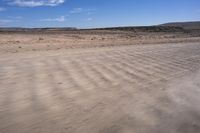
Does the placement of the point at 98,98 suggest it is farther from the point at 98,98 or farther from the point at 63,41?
the point at 63,41

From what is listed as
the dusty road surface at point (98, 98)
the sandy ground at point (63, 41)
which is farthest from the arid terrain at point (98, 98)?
the sandy ground at point (63, 41)

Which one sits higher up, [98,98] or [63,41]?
[98,98]

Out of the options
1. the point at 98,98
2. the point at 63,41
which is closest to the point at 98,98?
the point at 98,98

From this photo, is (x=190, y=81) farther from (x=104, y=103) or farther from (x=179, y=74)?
(x=104, y=103)

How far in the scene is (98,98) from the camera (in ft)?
15.3

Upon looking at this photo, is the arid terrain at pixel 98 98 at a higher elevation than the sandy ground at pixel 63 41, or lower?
higher

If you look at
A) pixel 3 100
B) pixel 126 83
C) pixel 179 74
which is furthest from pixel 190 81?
Result: pixel 3 100

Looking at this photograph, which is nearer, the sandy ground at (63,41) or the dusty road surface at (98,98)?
the dusty road surface at (98,98)

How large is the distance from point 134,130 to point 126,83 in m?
2.16

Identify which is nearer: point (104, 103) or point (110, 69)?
point (104, 103)

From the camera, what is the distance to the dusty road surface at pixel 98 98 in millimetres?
3607

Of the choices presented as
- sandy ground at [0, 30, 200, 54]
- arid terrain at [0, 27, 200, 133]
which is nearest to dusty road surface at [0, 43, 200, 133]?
arid terrain at [0, 27, 200, 133]

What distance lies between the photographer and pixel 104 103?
4438 millimetres

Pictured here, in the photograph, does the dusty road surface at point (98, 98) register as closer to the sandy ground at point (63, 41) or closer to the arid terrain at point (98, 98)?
the arid terrain at point (98, 98)
